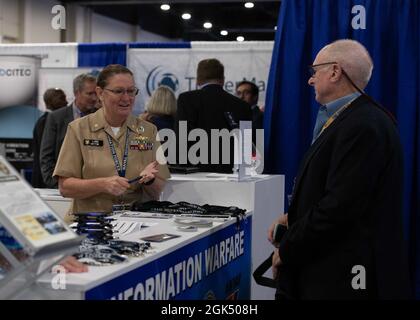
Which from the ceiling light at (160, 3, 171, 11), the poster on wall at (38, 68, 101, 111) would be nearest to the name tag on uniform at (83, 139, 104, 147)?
the poster on wall at (38, 68, 101, 111)

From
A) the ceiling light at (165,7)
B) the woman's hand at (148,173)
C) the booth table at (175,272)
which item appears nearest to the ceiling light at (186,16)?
the ceiling light at (165,7)

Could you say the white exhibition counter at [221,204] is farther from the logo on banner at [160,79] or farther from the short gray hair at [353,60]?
the logo on banner at [160,79]

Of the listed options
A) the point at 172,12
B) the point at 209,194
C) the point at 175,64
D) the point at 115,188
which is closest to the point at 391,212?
the point at 115,188

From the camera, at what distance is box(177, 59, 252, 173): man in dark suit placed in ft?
15.0

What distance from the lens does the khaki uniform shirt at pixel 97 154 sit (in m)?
3.09

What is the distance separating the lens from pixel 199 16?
1459cm

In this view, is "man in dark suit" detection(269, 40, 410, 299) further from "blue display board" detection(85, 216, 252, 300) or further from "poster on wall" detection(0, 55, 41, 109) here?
"poster on wall" detection(0, 55, 41, 109)

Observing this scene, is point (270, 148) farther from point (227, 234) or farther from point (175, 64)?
point (175, 64)

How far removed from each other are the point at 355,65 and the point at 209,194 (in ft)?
4.78

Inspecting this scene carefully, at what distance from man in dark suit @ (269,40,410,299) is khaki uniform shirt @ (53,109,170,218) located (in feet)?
3.34

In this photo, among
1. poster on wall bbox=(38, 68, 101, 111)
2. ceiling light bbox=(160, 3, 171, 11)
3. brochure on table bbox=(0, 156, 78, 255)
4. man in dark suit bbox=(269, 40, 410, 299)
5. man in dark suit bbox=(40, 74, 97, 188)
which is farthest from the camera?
ceiling light bbox=(160, 3, 171, 11)

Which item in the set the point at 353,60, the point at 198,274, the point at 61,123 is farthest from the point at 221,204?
the point at 61,123

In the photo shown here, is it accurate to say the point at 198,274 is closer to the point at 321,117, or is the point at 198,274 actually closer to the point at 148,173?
the point at 148,173

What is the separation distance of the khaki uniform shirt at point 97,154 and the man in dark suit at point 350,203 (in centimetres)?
102
